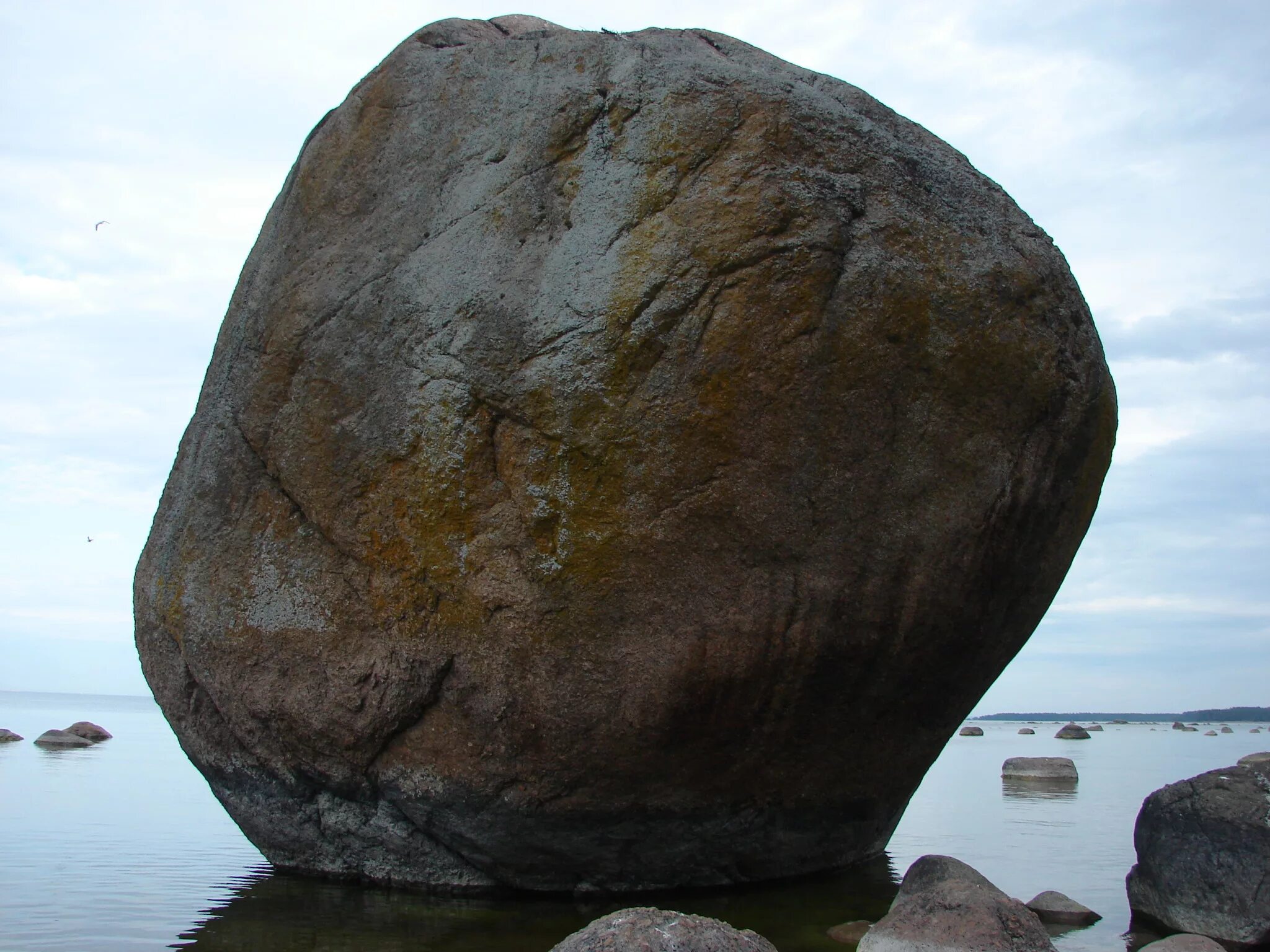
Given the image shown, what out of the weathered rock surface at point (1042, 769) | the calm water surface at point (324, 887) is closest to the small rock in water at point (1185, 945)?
the calm water surface at point (324, 887)

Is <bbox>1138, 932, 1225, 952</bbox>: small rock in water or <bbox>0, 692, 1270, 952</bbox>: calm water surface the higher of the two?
<bbox>1138, 932, 1225, 952</bbox>: small rock in water

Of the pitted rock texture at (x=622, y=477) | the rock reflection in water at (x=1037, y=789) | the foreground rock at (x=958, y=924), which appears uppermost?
the pitted rock texture at (x=622, y=477)

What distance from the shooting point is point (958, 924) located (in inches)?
198

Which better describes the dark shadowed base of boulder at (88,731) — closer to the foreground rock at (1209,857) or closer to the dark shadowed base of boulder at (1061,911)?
the dark shadowed base of boulder at (1061,911)

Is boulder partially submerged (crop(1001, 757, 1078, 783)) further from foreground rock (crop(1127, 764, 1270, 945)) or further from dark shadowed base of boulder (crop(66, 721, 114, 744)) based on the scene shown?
dark shadowed base of boulder (crop(66, 721, 114, 744))

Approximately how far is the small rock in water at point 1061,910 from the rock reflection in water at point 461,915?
880 mm

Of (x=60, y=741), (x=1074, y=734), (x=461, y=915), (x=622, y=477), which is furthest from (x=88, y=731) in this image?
(x=1074, y=734)

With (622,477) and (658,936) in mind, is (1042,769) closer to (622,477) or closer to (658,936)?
(622,477)

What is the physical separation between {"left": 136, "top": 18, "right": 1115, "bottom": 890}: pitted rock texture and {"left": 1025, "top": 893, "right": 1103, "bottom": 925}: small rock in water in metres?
1.06

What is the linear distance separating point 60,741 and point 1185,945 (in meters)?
22.7

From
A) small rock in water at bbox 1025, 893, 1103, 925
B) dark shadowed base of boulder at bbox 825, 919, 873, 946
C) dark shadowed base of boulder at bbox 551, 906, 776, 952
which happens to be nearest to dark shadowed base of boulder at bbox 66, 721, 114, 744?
dark shadowed base of boulder at bbox 825, 919, 873, 946

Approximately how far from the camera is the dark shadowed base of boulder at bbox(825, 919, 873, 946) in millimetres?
5652

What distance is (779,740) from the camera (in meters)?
6.23

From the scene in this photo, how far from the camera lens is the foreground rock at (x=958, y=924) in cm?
493
